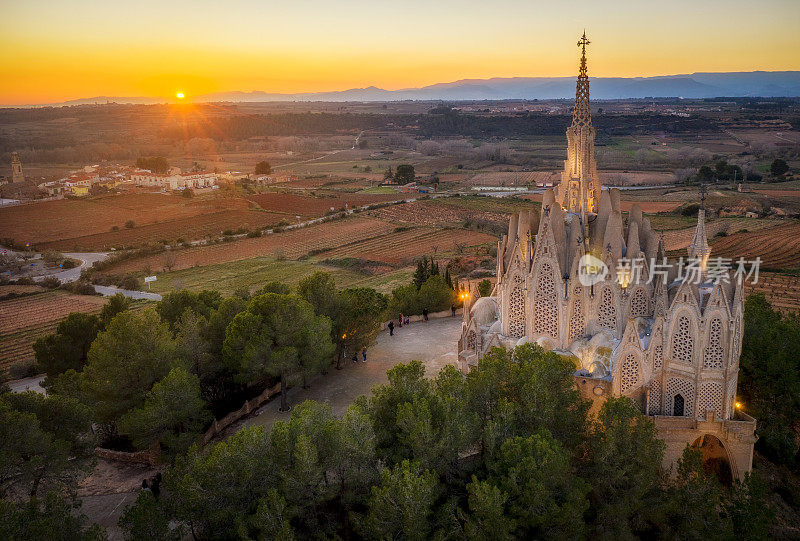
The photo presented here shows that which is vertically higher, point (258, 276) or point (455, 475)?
point (455, 475)

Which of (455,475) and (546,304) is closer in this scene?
(455,475)

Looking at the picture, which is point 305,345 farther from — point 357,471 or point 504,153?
point 504,153

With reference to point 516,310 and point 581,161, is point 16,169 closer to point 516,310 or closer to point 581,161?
point 516,310

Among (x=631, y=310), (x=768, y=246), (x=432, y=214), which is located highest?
(x=631, y=310)

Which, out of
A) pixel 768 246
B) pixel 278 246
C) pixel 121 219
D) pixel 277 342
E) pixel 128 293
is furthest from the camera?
pixel 121 219

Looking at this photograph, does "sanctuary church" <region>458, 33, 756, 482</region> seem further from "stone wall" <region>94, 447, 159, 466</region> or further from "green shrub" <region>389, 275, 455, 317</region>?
"stone wall" <region>94, 447, 159, 466</region>

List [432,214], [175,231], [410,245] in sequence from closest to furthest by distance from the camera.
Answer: [410,245], [175,231], [432,214]

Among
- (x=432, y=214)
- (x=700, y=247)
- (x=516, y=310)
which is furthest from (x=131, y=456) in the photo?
(x=432, y=214)

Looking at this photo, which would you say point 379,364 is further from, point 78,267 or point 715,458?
point 78,267

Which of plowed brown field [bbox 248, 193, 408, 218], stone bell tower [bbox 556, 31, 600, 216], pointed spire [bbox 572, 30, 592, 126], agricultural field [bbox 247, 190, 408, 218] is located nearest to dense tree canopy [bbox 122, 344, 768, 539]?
stone bell tower [bbox 556, 31, 600, 216]
